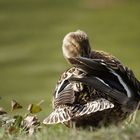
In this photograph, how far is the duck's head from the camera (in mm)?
7137

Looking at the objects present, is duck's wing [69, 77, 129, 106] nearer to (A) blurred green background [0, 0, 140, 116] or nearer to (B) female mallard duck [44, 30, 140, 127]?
(B) female mallard duck [44, 30, 140, 127]

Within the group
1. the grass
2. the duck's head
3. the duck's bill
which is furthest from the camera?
the grass

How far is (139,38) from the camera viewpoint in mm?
19594

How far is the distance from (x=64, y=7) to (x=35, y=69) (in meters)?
9.82

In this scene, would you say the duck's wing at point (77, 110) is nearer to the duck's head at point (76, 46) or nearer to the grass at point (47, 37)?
the duck's head at point (76, 46)

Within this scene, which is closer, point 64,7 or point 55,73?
point 55,73

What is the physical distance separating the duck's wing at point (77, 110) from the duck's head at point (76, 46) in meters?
0.57

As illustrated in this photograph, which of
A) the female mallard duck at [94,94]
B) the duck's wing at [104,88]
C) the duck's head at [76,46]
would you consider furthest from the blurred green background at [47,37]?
the duck's wing at [104,88]

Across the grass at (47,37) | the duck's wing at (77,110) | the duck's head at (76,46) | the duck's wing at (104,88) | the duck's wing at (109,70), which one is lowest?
the duck's wing at (77,110)

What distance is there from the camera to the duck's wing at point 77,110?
6500mm

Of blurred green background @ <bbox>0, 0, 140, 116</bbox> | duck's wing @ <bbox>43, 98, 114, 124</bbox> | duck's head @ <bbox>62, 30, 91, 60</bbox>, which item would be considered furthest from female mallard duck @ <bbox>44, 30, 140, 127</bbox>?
blurred green background @ <bbox>0, 0, 140, 116</bbox>

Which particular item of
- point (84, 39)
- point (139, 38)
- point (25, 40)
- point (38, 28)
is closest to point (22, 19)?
point (38, 28)

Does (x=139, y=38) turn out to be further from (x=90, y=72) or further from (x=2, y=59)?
(x=90, y=72)

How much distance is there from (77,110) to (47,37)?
571 inches
